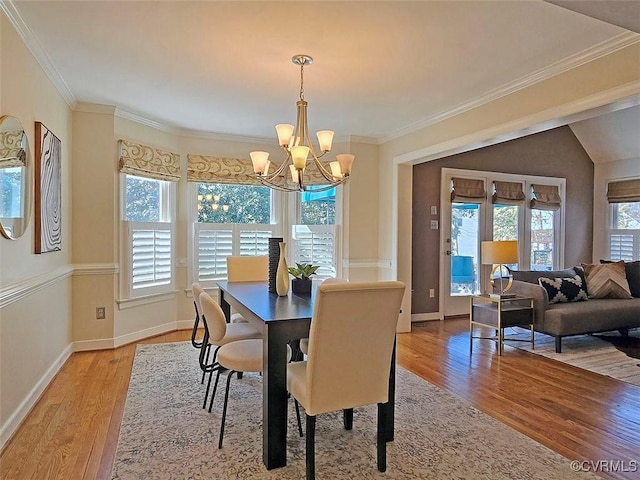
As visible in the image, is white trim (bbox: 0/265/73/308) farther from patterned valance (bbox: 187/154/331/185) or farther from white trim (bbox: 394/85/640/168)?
white trim (bbox: 394/85/640/168)

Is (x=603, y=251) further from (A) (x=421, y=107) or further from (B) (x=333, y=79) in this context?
(B) (x=333, y=79)

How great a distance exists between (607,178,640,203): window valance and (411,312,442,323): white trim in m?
3.80

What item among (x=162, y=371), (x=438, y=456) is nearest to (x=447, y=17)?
(x=438, y=456)

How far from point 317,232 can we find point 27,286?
→ 3398 mm

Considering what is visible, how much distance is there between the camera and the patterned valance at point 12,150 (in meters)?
2.33

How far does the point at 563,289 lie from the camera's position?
4.59 m

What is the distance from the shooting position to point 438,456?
2271 mm

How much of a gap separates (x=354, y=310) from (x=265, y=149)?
4016 millimetres

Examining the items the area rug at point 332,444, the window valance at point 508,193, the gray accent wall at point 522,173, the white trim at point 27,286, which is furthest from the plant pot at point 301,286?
the window valance at point 508,193

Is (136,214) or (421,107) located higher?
(421,107)

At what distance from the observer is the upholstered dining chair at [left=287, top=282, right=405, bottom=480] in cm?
192

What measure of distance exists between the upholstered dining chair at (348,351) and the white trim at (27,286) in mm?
1734

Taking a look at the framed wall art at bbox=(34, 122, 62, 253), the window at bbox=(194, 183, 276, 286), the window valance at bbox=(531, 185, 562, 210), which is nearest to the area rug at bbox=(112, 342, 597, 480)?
the framed wall art at bbox=(34, 122, 62, 253)

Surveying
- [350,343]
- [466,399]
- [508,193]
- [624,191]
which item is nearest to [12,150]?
[350,343]
